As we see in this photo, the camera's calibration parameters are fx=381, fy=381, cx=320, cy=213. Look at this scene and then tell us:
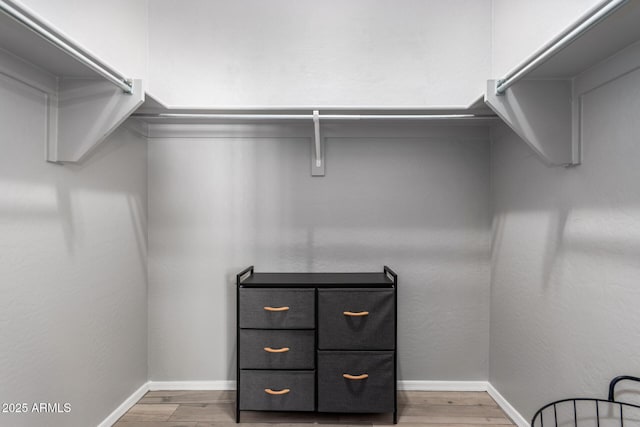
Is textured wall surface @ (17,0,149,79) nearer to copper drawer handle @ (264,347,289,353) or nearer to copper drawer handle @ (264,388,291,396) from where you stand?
copper drawer handle @ (264,347,289,353)

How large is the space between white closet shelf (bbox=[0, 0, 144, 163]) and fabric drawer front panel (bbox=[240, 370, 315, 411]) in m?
1.36

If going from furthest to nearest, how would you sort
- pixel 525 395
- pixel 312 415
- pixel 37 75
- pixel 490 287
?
pixel 490 287 < pixel 312 415 < pixel 525 395 < pixel 37 75

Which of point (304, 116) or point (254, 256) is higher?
point (304, 116)


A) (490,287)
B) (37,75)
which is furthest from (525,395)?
(37,75)

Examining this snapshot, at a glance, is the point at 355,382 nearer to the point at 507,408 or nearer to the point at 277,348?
the point at 277,348

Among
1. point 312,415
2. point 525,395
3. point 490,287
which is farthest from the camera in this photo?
point 490,287

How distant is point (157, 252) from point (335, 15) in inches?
72.8

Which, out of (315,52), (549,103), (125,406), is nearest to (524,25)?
(549,103)

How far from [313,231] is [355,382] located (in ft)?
2.94

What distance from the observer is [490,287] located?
236 cm

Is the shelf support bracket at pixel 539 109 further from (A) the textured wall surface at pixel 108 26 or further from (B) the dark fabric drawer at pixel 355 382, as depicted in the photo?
(A) the textured wall surface at pixel 108 26

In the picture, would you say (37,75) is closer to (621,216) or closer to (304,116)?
(304,116)

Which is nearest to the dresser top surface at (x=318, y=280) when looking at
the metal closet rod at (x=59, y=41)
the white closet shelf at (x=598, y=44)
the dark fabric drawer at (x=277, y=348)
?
the dark fabric drawer at (x=277, y=348)

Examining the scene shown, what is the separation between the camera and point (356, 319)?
2.01 meters
